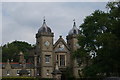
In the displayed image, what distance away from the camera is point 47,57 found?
210 ft

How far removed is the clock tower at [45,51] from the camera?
62.5m

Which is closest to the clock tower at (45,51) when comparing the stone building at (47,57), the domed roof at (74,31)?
the stone building at (47,57)

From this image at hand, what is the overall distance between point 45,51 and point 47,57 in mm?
1529

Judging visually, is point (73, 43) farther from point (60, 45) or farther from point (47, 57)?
point (47, 57)

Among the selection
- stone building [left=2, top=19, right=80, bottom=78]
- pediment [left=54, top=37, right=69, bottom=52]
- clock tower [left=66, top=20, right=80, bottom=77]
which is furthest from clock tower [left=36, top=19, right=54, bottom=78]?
clock tower [left=66, top=20, right=80, bottom=77]

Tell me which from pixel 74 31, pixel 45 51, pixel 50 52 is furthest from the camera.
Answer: pixel 74 31

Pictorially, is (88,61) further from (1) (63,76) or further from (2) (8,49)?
(2) (8,49)

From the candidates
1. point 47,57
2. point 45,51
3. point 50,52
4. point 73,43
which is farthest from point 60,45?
point 47,57

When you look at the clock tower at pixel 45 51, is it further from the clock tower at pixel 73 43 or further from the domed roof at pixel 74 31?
the domed roof at pixel 74 31

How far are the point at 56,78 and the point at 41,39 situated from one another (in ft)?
40.6

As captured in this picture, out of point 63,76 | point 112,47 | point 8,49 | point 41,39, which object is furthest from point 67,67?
point 112,47

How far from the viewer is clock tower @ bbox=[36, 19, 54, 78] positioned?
62.5 meters

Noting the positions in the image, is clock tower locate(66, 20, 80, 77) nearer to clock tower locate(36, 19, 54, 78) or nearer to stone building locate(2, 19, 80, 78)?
stone building locate(2, 19, 80, 78)

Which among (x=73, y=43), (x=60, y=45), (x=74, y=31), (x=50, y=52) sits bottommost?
(x=50, y=52)
